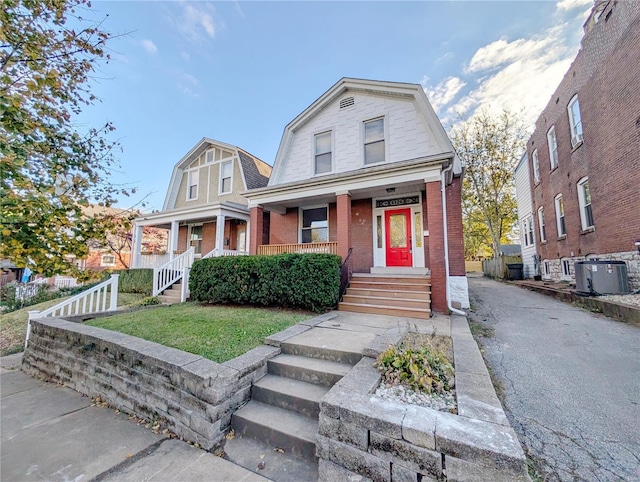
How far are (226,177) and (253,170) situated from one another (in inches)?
54.2

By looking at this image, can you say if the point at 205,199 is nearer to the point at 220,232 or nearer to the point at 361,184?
the point at 220,232

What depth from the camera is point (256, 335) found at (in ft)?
14.4

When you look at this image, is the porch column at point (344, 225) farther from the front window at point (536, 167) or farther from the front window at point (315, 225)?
the front window at point (536, 167)

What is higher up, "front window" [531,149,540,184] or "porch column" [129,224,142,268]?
"front window" [531,149,540,184]

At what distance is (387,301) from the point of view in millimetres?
6707

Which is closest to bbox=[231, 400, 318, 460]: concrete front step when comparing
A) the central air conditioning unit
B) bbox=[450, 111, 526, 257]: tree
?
the central air conditioning unit

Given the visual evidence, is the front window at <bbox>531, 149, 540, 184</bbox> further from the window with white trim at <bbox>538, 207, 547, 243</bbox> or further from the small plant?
the small plant

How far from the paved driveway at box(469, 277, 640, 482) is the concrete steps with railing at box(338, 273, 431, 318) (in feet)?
4.90

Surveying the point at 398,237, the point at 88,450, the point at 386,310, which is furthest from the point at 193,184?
the point at 88,450

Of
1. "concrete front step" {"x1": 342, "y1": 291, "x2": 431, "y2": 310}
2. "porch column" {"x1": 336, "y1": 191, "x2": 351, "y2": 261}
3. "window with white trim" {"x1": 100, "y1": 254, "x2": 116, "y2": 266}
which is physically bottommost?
"concrete front step" {"x1": 342, "y1": 291, "x2": 431, "y2": 310}

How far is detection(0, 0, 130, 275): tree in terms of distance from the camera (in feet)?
7.96

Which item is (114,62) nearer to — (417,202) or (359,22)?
(359,22)

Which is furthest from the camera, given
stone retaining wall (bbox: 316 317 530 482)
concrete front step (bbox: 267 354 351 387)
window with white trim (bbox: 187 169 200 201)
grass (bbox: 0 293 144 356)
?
window with white trim (bbox: 187 169 200 201)

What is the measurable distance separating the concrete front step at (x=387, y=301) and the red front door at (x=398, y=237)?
238cm
